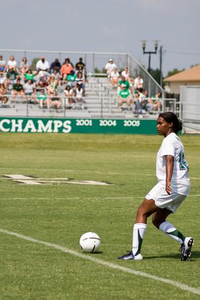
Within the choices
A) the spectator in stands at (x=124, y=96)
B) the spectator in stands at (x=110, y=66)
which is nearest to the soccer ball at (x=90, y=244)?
the spectator in stands at (x=124, y=96)

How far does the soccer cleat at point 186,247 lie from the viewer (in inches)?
406

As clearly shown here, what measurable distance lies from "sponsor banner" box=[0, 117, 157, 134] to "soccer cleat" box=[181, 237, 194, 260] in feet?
110

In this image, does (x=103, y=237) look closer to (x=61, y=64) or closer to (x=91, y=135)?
(x=91, y=135)

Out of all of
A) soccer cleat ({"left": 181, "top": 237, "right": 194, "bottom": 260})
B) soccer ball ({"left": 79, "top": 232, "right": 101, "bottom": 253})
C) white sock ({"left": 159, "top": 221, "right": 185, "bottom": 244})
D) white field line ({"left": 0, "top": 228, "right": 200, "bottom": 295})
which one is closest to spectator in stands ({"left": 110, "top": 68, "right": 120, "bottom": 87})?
white field line ({"left": 0, "top": 228, "right": 200, "bottom": 295})

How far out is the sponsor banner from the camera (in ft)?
143

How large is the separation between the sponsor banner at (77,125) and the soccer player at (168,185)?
33419mm

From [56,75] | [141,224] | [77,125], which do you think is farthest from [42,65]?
[141,224]

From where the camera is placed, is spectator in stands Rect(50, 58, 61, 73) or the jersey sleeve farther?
spectator in stands Rect(50, 58, 61, 73)

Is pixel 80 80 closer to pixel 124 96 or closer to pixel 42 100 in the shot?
pixel 124 96

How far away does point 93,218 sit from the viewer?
14828 mm

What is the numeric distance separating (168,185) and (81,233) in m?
3.13

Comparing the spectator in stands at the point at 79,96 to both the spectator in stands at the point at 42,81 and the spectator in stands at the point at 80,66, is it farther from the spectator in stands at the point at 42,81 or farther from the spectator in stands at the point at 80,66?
the spectator in stands at the point at 80,66

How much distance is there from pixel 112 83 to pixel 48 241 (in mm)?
40046

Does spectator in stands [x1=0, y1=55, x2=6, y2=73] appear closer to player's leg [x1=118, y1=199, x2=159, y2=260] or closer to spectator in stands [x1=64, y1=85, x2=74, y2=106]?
spectator in stands [x1=64, y1=85, x2=74, y2=106]
